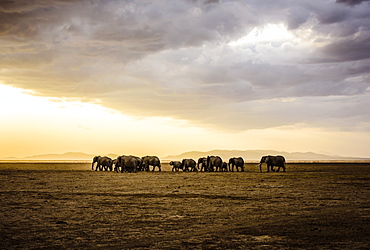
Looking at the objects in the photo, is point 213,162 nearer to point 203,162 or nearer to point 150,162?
point 203,162

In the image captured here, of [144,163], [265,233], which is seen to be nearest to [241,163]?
[144,163]

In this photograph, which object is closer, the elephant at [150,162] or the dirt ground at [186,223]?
the dirt ground at [186,223]

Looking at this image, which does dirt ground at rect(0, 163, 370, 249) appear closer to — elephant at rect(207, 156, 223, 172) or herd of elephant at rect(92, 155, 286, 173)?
herd of elephant at rect(92, 155, 286, 173)

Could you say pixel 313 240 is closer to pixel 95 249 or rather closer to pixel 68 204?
pixel 95 249

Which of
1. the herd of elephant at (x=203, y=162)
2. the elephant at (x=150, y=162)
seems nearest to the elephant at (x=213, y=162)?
the herd of elephant at (x=203, y=162)

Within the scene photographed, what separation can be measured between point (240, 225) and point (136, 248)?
405cm

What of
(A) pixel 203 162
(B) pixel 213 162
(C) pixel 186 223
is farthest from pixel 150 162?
(C) pixel 186 223

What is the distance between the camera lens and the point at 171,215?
13.9m

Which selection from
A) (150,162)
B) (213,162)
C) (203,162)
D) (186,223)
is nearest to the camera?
(186,223)

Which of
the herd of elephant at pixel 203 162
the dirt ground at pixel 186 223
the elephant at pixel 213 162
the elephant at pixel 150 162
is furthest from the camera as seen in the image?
the elephant at pixel 150 162

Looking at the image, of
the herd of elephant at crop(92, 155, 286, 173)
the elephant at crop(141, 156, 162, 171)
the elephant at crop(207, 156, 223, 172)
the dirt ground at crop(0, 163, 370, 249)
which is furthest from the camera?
the elephant at crop(141, 156, 162, 171)

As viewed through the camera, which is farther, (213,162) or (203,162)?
(203,162)

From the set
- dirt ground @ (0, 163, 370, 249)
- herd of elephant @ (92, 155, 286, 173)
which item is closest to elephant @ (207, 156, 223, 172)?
herd of elephant @ (92, 155, 286, 173)

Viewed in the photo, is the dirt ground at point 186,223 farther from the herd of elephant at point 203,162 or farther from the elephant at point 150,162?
the elephant at point 150,162
